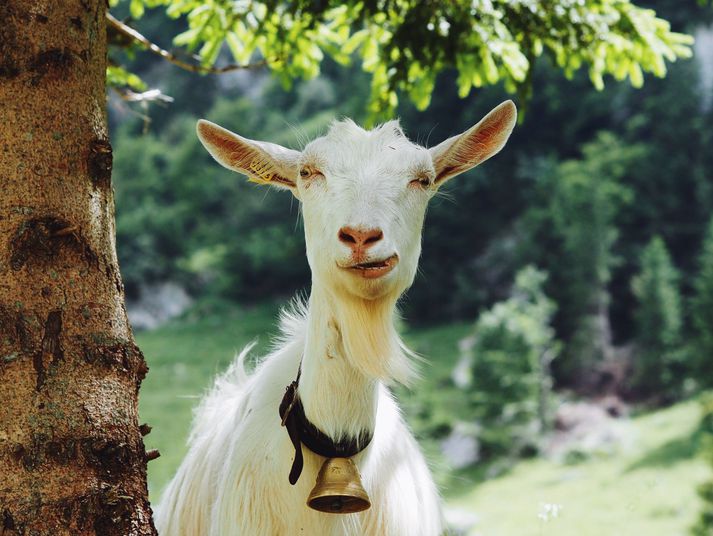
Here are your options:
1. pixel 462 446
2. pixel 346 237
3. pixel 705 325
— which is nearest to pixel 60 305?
pixel 346 237

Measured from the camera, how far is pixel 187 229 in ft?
242

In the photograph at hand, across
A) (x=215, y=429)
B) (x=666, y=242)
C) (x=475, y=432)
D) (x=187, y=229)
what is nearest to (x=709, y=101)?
(x=666, y=242)

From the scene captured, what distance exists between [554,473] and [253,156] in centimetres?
3325

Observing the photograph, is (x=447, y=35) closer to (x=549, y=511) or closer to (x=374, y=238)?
(x=374, y=238)

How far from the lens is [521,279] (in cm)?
3894

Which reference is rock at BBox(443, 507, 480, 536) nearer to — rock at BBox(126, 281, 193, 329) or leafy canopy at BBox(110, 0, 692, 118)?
leafy canopy at BBox(110, 0, 692, 118)

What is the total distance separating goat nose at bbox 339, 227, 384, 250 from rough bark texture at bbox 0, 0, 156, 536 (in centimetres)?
82

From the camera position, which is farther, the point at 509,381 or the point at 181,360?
the point at 181,360

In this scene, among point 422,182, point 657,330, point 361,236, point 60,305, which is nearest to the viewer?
point 60,305

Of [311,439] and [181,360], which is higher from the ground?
[181,360]

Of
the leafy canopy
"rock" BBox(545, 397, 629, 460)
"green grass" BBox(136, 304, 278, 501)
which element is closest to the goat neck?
the leafy canopy

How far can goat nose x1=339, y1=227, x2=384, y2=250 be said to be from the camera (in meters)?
2.87

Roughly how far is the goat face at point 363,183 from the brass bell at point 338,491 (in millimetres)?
672

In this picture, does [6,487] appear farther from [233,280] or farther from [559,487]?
[233,280]
